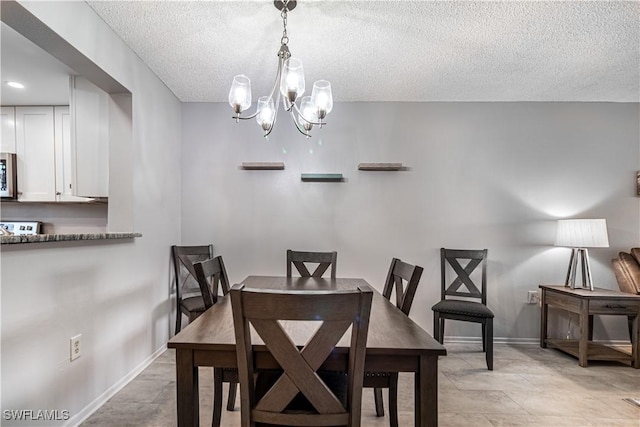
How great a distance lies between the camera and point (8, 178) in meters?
3.24

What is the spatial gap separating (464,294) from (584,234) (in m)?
1.15

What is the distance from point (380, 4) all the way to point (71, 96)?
2414 mm

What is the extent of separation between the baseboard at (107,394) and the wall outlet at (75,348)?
1.07 feet

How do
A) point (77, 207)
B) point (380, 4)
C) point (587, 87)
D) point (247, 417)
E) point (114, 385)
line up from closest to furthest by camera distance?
1. point (247, 417)
2. point (380, 4)
3. point (114, 385)
4. point (587, 87)
5. point (77, 207)

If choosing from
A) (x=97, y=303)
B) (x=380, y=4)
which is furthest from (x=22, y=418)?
(x=380, y=4)

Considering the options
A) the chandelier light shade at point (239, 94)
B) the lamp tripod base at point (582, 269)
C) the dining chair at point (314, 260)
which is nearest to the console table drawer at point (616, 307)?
the lamp tripod base at point (582, 269)

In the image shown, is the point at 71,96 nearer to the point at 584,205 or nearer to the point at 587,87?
the point at 587,87

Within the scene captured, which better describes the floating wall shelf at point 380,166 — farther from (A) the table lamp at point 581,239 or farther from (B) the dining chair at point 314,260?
(A) the table lamp at point 581,239

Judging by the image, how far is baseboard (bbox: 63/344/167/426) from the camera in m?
1.87

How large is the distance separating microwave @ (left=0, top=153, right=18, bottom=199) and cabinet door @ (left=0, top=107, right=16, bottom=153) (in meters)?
0.10

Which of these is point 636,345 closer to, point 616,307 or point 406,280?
point 616,307

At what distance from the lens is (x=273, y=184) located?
345 cm

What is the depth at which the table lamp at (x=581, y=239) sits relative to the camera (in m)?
2.93

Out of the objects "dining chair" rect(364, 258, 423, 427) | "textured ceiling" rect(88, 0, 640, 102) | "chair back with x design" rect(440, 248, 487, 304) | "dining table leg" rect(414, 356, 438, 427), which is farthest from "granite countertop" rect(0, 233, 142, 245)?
"chair back with x design" rect(440, 248, 487, 304)
